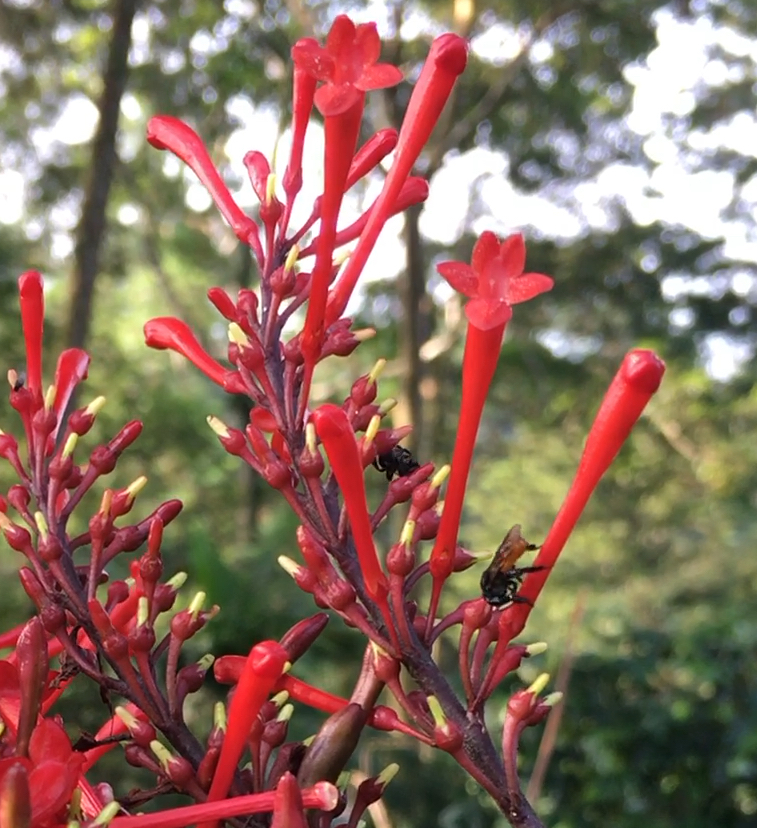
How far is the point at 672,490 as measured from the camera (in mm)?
10781

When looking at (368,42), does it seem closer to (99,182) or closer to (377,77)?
(377,77)

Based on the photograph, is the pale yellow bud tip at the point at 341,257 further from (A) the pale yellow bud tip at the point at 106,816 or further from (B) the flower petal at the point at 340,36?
(A) the pale yellow bud tip at the point at 106,816

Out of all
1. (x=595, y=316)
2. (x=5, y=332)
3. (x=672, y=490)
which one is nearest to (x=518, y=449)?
(x=672, y=490)

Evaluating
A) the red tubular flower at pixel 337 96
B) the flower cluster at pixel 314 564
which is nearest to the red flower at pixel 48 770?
the flower cluster at pixel 314 564

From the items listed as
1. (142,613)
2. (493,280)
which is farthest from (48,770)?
(493,280)

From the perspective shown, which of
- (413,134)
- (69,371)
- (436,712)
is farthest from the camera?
(69,371)

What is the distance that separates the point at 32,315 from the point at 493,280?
1.54 ft

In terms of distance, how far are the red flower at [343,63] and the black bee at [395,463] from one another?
332 mm

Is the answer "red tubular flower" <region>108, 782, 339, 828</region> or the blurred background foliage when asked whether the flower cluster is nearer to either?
"red tubular flower" <region>108, 782, 339, 828</region>

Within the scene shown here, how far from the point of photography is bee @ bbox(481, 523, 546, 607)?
0.74 metres

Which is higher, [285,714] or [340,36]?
[340,36]

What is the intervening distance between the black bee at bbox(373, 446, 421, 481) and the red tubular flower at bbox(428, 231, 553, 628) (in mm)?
112

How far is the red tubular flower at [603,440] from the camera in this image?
2.18 ft

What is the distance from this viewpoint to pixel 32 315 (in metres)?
0.88
